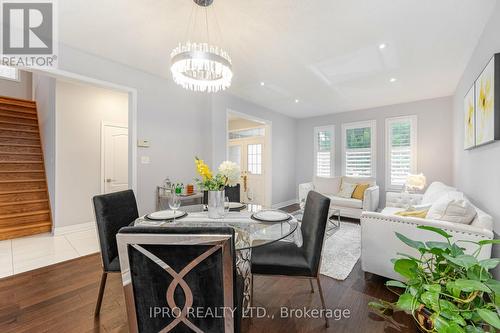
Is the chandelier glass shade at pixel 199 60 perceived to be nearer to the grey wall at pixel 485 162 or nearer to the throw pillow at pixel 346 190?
the grey wall at pixel 485 162

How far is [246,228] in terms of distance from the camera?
1.72 metres

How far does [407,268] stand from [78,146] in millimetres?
4992

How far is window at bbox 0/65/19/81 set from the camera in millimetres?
5090

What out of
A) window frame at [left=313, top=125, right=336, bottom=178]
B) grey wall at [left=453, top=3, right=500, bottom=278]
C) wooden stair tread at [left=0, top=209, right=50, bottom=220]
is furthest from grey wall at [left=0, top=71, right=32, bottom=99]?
grey wall at [left=453, top=3, right=500, bottom=278]

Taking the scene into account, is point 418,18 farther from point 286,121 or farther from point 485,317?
point 286,121

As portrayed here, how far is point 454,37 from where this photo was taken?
7.93 ft

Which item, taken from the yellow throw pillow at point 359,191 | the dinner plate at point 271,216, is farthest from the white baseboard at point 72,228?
the yellow throw pillow at point 359,191

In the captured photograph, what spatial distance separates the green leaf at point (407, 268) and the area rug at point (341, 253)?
130 cm

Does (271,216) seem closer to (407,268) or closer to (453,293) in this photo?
(407,268)

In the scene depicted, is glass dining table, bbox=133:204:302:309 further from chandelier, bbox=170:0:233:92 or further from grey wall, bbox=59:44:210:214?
grey wall, bbox=59:44:210:214

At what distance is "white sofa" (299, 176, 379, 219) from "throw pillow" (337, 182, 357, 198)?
0.42 feet

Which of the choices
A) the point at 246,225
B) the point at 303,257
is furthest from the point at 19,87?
the point at 303,257

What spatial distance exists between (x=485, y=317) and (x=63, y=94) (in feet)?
17.9

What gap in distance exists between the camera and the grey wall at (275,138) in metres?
4.10
